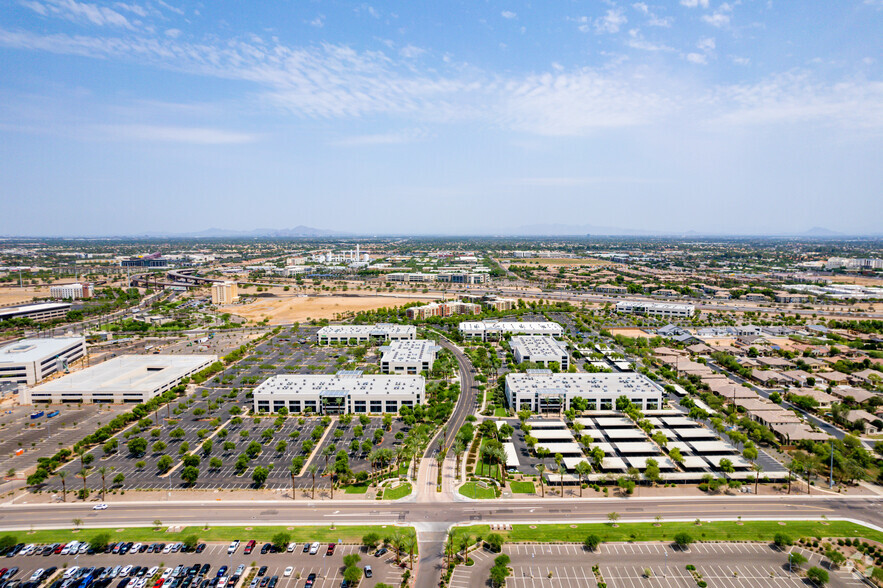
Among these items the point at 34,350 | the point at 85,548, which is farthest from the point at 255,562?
the point at 34,350

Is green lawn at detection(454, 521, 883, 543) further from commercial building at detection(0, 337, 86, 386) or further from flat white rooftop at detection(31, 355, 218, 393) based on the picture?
commercial building at detection(0, 337, 86, 386)

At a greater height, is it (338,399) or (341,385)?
(341,385)

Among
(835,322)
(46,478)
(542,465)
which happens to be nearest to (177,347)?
(46,478)

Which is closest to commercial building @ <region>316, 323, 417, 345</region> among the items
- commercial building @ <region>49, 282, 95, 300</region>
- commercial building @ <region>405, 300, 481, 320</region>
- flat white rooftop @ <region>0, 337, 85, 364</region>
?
commercial building @ <region>405, 300, 481, 320</region>

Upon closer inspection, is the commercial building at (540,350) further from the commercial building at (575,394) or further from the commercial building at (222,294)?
the commercial building at (222,294)

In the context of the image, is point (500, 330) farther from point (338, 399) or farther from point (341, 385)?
point (338, 399)

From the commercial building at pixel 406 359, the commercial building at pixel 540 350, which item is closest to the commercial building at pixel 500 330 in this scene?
the commercial building at pixel 540 350
